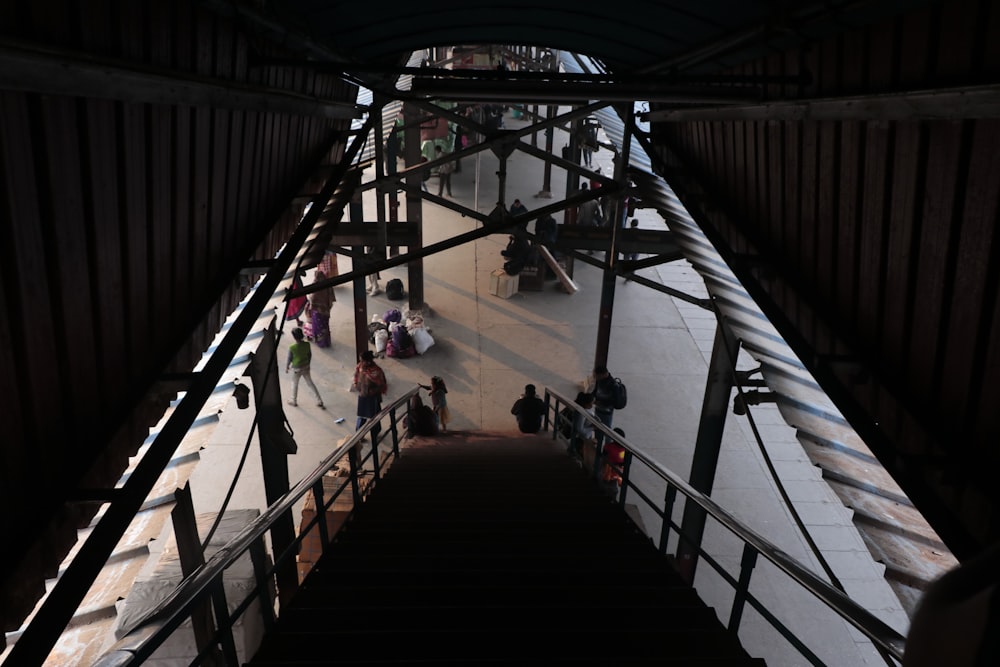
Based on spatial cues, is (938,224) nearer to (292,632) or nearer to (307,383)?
(292,632)

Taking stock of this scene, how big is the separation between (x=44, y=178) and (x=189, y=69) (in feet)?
4.39

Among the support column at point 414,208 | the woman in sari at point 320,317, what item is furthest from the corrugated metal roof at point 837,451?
the woman in sari at point 320,317

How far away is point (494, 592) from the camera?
3846 mm

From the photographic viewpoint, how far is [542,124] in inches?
356

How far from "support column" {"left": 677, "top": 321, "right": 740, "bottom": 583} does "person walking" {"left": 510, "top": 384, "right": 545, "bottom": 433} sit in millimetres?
2232

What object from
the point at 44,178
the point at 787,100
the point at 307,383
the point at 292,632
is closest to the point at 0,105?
the point at 44,178

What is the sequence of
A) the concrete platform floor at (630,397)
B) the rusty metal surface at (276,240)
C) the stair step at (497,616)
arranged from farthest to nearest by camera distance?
the concrete platform floor at (630,397) → the stair step at (497,616) → the rusty metal surface at (276,240)

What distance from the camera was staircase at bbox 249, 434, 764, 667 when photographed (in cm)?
311

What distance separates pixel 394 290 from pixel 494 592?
9869mm

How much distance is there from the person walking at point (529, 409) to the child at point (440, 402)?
0.96m

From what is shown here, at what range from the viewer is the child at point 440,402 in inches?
363

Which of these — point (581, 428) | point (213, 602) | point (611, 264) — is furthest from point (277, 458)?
point (611, 264)

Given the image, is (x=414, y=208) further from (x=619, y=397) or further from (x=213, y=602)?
(x=213, y=602)

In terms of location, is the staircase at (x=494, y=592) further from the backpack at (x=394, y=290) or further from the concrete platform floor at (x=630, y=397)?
the backpack at (x=394, y=290)
